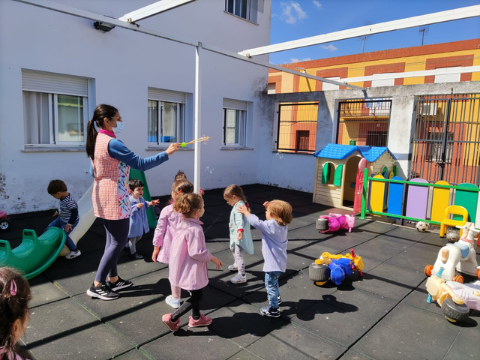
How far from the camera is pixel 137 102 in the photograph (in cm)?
830

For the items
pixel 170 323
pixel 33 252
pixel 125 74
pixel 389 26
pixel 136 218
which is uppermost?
pixel 389 26

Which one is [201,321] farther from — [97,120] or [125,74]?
[125,74]

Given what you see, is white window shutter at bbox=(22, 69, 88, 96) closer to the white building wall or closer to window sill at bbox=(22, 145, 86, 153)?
the white building wall

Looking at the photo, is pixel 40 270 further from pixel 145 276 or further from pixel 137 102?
pixel 137 102

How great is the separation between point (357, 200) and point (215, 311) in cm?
519

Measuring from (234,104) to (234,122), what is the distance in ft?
1.99

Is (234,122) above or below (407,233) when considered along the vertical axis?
above

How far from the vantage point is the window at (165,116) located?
8.98 meters

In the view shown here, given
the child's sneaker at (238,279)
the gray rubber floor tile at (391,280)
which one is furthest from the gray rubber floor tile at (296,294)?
the gray rubber floor tile at (391,280)

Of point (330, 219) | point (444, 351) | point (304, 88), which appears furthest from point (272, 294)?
point (304, 88)

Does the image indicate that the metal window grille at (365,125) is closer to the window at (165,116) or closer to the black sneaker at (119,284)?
the window at (165,116)

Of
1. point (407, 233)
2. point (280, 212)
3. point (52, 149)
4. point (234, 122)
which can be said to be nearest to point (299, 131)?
point (234, 122)

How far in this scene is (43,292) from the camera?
3535 millimetres

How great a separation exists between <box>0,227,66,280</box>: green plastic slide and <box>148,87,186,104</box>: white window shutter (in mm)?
5267
